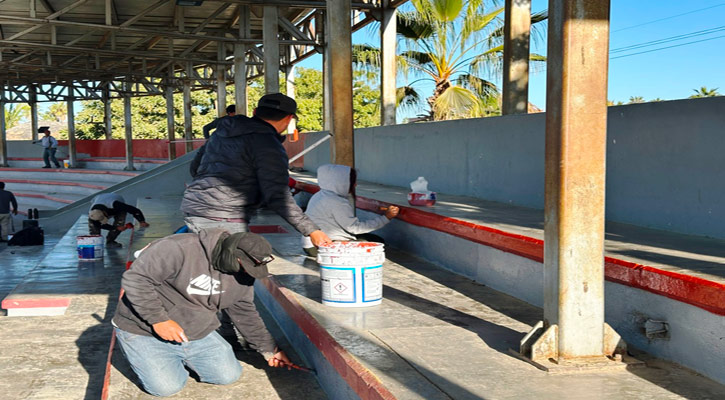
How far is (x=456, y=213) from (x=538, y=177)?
50.3 inches

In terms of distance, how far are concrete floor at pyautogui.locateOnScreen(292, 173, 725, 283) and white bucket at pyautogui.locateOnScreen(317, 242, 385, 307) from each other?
1255 mm

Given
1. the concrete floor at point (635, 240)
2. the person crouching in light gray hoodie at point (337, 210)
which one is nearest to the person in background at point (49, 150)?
the concrete floor at point (635, 240)

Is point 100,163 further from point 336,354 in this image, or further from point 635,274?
point 635,274

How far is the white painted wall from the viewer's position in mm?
5250

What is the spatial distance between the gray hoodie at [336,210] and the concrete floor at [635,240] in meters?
0.91

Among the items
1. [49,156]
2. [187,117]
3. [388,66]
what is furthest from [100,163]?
[388,66]

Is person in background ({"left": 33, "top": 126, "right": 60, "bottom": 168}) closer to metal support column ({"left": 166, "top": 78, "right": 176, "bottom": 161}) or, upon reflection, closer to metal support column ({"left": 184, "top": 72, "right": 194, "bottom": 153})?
metal support column ({"left": 166, "top": 78, "right": 176, "bottom": 161})

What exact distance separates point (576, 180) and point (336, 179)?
3.25m

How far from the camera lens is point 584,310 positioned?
11.8 ft

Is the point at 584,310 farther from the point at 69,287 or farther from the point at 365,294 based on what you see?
the point at 69,287

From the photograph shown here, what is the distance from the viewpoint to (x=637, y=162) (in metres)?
6.14

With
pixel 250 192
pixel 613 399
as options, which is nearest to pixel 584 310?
pixel 613 399

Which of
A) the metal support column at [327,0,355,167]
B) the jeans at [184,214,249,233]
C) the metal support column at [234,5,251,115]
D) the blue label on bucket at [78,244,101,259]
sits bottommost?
the blue label on bucket at [78,244,101,259]

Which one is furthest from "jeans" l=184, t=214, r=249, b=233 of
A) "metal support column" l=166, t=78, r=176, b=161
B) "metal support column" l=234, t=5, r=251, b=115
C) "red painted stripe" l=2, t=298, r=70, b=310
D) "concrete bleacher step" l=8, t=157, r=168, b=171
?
"concrete bleacher step" l=8, t=157, r=168, b=171
